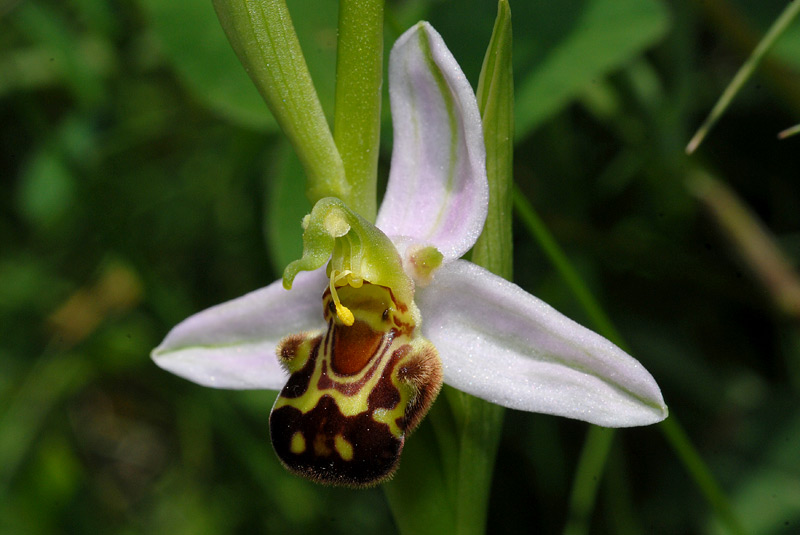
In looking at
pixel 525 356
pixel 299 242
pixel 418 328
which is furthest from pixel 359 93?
pixel 299 242

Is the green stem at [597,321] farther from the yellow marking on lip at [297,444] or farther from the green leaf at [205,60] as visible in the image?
the green leaf at [205,60]

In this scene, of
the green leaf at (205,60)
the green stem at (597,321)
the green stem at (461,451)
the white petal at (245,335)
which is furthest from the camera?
the green leaf at (205,60)

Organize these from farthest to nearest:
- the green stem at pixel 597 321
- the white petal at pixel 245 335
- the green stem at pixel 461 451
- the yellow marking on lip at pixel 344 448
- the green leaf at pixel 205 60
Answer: the green leaf at pixel 205 60 < the green stem at pixel 597 321 < the white petal at pixel 245 335 < the green stem at pixel 461 451 < the yellow marking on lip at pixel 344 448

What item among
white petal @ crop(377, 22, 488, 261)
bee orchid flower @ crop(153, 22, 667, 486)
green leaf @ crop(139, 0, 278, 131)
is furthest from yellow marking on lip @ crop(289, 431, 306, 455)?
green leaf @ crop(139, 0, 278, 131)

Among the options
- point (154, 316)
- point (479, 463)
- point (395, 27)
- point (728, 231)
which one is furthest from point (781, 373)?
point (154, 316)

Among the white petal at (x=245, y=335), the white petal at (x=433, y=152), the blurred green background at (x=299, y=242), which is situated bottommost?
the blurred green background at (x=299, y=242)

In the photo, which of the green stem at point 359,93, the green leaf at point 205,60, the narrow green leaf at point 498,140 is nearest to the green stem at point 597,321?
the narrow green leaf at point 498,140

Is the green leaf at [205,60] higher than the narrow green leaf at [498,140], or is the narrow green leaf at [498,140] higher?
the narrow green leaf at [498,140]

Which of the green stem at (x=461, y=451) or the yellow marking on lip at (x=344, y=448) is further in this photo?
the green stem at (x=461, y=451)
